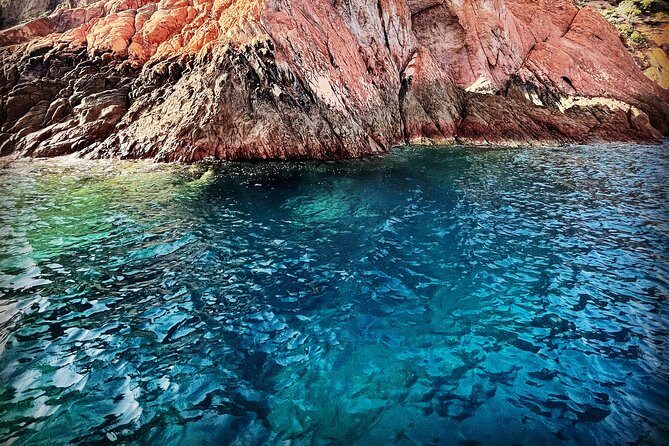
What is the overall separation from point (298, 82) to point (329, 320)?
16841mm

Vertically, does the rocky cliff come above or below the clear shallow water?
above

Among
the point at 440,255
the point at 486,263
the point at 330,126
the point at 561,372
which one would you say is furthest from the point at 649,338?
the point at 330,126

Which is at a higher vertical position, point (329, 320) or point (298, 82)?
point (298, 82)

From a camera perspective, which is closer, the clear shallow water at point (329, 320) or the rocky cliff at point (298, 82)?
the clear shallow water at point (329, 320)

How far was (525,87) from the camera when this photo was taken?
29734 millimetres

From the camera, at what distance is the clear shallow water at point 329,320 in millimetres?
4500

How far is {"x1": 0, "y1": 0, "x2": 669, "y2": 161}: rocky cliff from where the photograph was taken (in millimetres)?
19062

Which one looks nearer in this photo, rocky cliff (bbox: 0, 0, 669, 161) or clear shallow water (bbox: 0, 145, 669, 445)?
clear shallow water (bbox: 0, 145, 669, 445)

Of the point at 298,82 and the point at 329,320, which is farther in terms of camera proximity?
the point at 298,82

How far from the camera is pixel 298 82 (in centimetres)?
1977

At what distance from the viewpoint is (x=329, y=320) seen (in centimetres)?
652

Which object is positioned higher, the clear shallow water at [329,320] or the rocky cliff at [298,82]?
the rocky cliff at [298,82]

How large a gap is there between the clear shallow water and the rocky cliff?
774 cm

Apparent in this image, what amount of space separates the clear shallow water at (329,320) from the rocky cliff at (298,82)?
774 cm
